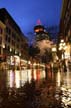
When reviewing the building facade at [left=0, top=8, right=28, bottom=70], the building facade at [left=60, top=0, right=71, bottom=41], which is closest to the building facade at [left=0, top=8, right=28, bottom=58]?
the building facade at [left=0, top=8, right=28, bottom=70]

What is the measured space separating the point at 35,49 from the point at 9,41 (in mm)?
12539

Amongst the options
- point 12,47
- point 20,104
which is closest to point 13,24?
point 12,47

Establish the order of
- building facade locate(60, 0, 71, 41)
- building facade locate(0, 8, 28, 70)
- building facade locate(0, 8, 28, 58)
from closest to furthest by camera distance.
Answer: building facade locate(60, 0, 71, 41) < building facade locate(0, 8, 28, 70) < building facade locate(0, 8, 28, 58)

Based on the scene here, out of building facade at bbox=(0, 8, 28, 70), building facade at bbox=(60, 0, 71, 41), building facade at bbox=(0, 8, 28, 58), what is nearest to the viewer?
building facade at bbox=(60, 0, 71, 41)

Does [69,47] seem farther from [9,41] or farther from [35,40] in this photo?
[9,41]

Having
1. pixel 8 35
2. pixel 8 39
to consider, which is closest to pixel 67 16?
pixel 8 35

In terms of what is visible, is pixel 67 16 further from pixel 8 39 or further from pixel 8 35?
pixel 8 39

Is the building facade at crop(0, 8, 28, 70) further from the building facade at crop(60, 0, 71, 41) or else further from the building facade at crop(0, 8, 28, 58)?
the building facade at crop(60, 0, 71, 41)

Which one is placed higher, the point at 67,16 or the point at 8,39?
the point at 67,16

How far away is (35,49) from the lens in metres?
77.7

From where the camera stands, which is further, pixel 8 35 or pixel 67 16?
pixel 8 35

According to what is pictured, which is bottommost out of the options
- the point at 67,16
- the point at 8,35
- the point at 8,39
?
the point at 8,39

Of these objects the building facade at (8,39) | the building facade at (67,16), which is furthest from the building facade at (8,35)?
the building facade at (67,16)

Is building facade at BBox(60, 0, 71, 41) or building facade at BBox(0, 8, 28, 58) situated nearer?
building facade at BBox(60, 0, 71, 41)
